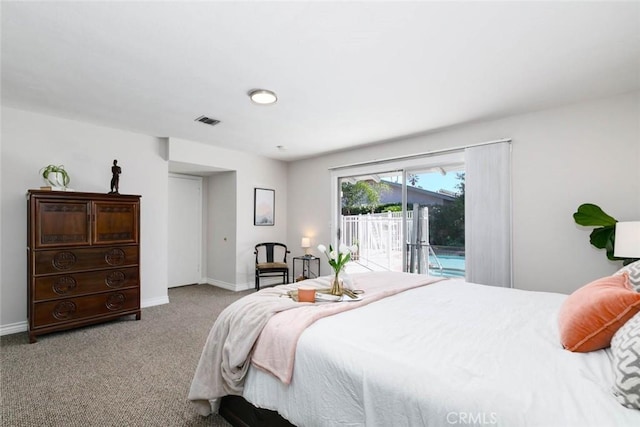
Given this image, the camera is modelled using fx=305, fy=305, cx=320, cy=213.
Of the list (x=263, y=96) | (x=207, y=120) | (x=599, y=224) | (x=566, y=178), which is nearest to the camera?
(x=599, y=224)

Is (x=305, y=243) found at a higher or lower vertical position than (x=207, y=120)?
lower

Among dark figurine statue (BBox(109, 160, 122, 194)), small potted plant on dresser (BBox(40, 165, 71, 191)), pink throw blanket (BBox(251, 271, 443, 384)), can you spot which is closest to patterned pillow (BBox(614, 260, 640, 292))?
pink throw blanket (BBox(251, 271, 443, 384))

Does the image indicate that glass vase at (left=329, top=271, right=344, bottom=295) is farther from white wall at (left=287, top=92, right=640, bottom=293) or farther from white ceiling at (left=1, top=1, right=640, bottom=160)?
white wall at (left=287, top=92, right=640, bottom=293)

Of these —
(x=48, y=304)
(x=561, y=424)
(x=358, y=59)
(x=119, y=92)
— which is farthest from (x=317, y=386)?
(x=48, y=304)

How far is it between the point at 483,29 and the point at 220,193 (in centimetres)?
492

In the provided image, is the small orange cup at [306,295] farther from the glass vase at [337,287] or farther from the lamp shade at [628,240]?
the lamp shade at [628,240]

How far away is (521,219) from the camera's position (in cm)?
347

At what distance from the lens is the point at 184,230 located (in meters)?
5.82

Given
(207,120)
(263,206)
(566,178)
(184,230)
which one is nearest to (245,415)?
(207,120)

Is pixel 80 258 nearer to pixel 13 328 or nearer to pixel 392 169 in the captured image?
pixel 13 328

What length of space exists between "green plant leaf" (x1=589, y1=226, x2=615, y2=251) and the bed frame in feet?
10.2

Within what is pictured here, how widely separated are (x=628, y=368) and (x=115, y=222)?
4400mm

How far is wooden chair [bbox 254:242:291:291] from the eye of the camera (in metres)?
5.31

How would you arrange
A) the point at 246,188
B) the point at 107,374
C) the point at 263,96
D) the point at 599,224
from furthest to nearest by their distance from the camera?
the point at 246,188
the point at 263,96
the point at 599,224
the point at 107,374
